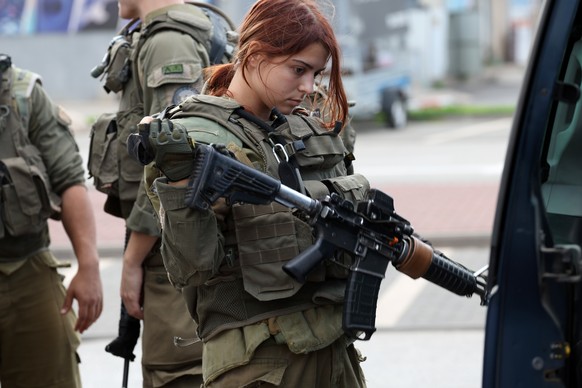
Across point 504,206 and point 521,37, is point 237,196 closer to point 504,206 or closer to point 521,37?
point 504,206

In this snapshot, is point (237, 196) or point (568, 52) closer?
point (237, 196)

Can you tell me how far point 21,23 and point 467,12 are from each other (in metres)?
12.2

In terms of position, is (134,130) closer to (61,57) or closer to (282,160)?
(282,160)

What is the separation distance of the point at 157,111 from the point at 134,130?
16cm

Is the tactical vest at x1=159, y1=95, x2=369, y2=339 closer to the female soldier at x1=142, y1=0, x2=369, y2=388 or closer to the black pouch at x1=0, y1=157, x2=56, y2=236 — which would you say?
the female soldier at x1=142, y1=0, x2=369, y2=388

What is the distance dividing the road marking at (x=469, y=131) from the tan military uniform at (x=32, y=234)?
551 inches

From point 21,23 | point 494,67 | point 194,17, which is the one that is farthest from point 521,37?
point 194,17

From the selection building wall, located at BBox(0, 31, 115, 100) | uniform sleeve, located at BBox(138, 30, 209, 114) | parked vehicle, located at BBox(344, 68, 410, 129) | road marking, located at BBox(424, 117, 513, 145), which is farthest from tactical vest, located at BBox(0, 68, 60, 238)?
building wall, located at BBox(0, 31, 115, 100)

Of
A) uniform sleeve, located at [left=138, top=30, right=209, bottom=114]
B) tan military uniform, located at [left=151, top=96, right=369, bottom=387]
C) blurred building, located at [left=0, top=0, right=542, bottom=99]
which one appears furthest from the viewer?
blurred building, located at [left=0, top=0, right=542, bottom=99]

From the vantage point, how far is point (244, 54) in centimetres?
284

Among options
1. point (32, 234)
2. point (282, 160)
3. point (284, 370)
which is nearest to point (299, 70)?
point (282, 160)

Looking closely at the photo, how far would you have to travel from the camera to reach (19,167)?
3934 mm

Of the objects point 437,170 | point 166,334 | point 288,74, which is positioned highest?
point 288,74

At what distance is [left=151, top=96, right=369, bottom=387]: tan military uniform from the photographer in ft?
8.93
